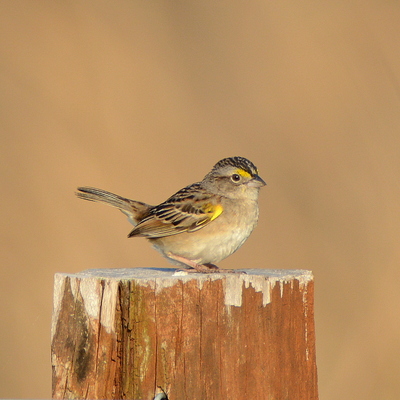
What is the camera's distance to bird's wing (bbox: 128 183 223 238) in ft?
22.4

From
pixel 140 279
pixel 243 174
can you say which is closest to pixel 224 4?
pixel 243 174

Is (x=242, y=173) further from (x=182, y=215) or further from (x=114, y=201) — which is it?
(x=114, y=201)

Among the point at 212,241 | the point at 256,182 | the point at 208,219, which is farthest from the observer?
the point at 256,182

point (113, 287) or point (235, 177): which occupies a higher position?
point (235, 177)

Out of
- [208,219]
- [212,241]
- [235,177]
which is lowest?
[212,241]

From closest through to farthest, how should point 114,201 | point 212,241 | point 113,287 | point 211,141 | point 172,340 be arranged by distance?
1. point 172,340
2. point 113,287
3. point 212,241
4. point 114,201
5. point 211,141

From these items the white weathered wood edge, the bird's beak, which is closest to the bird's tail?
the bird's beak

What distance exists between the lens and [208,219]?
22.4 feet

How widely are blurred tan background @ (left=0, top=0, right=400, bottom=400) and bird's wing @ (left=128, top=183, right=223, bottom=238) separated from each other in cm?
262

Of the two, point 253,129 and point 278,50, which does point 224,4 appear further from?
point 253,129

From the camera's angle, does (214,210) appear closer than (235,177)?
Yes

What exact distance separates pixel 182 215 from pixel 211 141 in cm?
387

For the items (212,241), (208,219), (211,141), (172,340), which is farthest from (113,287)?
(211,141)

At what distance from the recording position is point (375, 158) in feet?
34.4
